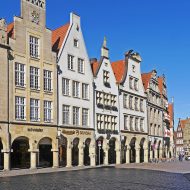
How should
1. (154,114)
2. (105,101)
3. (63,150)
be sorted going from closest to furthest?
(63,150) < (105,101) < (154,114)

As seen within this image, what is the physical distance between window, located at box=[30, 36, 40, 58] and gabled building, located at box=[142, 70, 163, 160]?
29486 mm

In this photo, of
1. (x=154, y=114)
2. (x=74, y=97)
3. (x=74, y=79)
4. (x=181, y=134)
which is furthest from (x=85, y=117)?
(x=181, y=134)

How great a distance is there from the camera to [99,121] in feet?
180

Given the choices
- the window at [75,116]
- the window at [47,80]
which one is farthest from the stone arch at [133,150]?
the window at [47,80]

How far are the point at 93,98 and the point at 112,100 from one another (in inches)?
210

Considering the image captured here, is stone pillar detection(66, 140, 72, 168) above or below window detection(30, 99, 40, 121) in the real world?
below

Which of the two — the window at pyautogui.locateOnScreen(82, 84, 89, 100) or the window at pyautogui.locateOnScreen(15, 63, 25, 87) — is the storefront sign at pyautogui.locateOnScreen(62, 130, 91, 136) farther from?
the window at pyautogui.locateOnScreen(15, 63, 25, 87)

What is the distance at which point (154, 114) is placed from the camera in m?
74.9

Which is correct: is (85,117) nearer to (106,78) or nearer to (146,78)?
(106,78)

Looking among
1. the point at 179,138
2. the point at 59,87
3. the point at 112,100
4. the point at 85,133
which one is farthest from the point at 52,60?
the point at 179,138

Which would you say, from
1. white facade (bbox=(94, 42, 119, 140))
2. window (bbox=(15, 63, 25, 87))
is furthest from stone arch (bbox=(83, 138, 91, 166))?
window (bbox=(15, 63, 25, 87))

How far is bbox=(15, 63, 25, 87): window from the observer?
42.7 m

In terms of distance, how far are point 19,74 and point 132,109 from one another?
25.4 meters

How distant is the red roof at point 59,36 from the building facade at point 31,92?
9.77ft
